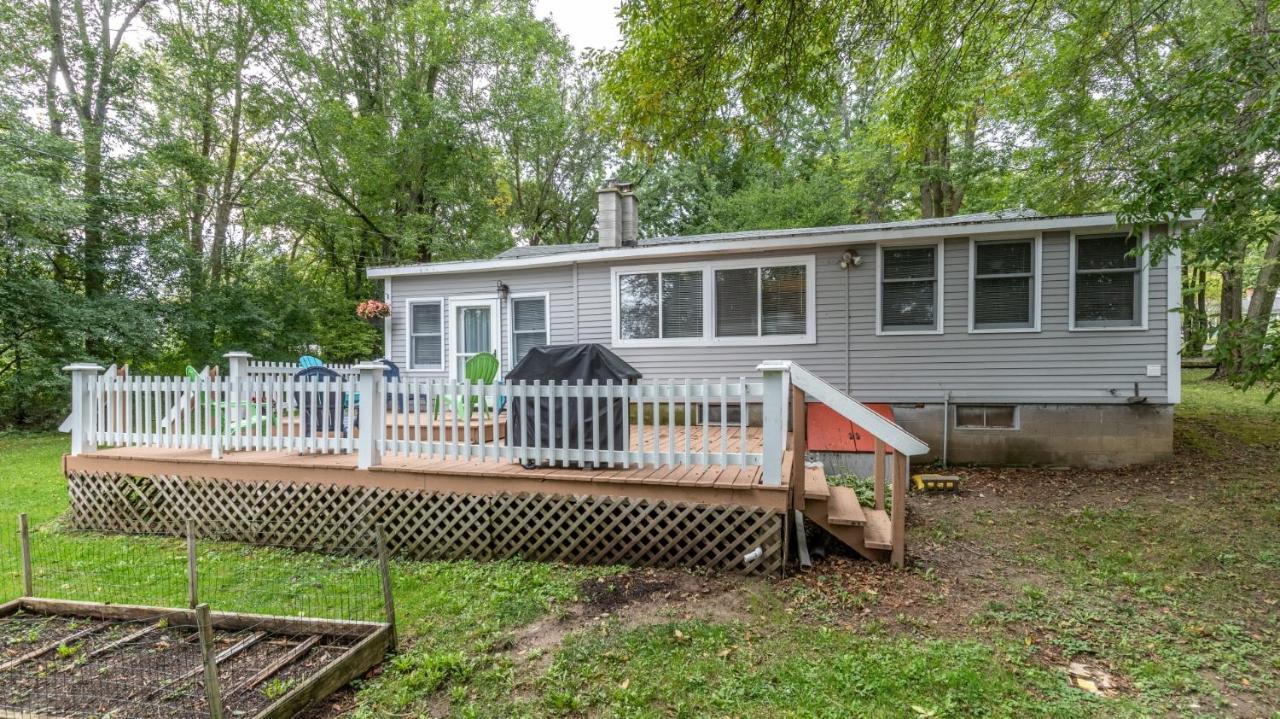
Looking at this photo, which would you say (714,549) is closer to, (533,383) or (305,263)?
(533,383)

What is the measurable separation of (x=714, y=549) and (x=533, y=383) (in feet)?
6.26

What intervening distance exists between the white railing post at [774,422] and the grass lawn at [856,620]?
0.75 meters

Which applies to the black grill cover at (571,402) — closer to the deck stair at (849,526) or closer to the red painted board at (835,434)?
the deck stair at (849,526)

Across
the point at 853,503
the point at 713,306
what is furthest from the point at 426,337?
the point at 853,503

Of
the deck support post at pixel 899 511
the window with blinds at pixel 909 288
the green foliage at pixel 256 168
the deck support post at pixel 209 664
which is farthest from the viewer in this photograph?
the green foliage at pixel 256 168

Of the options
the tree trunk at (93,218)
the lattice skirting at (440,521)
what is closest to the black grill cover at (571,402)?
the lattice skirting at (440,521)

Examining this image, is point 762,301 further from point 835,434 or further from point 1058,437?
point 1058,437

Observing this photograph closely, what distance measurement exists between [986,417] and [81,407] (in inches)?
399

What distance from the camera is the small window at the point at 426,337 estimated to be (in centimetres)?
962

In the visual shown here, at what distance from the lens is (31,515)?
556 cm

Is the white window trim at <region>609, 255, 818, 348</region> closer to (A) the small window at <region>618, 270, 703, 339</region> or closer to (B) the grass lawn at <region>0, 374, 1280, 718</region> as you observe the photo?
(A) the small window at <region>618, 270, 703, 339</region>

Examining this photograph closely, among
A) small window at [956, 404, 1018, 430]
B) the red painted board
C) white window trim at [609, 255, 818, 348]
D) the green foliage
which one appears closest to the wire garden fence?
the red painted board

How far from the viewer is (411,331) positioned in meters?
9.72

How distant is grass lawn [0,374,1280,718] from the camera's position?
8.32 ft
